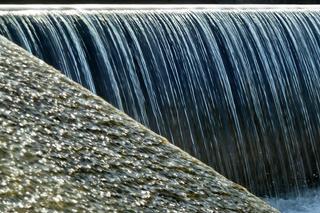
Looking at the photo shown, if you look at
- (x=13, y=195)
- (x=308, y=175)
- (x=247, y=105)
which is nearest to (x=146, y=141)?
(x=13, y=195)

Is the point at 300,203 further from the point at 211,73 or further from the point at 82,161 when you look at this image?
the point at 82,161

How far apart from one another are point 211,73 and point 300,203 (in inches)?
48.5

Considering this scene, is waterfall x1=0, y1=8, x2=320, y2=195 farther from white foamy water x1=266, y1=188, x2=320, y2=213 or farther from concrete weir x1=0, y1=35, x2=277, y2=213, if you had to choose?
concrete weir x1=0, y1=35, x2=277, y2=213

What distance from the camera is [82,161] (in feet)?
6.13

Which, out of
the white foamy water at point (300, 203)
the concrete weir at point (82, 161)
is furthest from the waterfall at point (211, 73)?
the concrete weir at point (82, 161)

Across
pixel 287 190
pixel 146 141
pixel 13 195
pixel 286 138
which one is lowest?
pixel 13 195

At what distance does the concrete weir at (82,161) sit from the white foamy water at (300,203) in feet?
14.4

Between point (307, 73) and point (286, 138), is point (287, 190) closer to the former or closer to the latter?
point (286, 138)

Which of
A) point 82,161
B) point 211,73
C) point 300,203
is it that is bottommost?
point 82,161

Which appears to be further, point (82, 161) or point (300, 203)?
point (300, 203)

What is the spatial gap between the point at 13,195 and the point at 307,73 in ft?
19.9

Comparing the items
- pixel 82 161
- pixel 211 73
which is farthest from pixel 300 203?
pixel 82 161

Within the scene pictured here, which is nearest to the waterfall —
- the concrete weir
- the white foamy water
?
the white foamy water

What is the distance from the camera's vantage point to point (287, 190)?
6816mm
